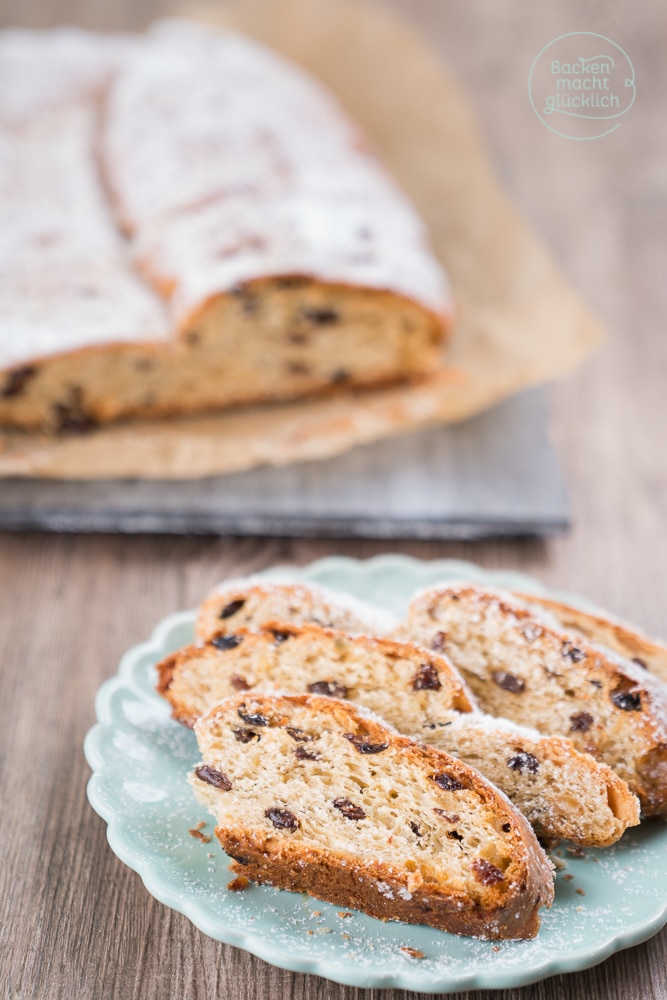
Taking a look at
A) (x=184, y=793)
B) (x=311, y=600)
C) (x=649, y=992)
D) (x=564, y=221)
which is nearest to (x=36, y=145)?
(x=564, y=221)

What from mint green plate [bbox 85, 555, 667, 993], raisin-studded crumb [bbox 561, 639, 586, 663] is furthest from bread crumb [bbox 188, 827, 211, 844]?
raisin-studded crumb [bbox 561, 639, 586, 663]

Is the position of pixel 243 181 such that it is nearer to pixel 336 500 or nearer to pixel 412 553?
pixel 336 500

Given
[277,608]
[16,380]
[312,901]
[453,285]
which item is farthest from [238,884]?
[453,285]

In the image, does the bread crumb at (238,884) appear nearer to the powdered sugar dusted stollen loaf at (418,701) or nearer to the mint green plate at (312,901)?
the mint green plate at (312,901)

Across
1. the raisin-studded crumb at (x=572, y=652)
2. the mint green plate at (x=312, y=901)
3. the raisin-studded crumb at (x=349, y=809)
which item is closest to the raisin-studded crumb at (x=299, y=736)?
the raisin-studded crumb at (x=349, y=809)

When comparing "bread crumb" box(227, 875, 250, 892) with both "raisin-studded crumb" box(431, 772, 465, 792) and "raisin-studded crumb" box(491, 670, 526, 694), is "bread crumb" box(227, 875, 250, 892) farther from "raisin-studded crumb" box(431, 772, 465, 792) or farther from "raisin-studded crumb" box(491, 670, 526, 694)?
"raisin-studded crumb" box(491, 670, 526, 694)

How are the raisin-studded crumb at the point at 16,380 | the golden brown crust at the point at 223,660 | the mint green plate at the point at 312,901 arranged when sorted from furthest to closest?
the raisin-studded crumb at the point at 16,380, the golden brown crust at the point at 223,660, the mint green plate at the point at 312,901

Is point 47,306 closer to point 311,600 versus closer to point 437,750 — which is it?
point 311,600
